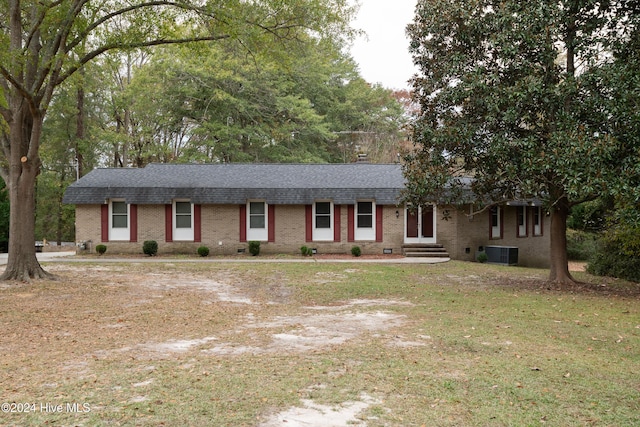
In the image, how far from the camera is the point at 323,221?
77.6 feet

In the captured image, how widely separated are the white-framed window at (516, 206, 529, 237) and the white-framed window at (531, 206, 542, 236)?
90cm

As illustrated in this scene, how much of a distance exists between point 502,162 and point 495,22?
3.45m

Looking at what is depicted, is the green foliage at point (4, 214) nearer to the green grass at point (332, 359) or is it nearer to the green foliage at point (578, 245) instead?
the green grass at point (332, 359)

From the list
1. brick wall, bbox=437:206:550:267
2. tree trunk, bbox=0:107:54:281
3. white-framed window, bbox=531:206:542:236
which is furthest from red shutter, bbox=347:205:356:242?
tree trunk, bbox=0:107:54:281

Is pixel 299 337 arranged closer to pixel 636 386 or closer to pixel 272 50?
pixel 636 386

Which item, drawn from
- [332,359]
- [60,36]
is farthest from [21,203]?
[332,359]

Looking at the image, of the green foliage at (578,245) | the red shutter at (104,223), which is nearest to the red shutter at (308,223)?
the red shutter at (104,223)

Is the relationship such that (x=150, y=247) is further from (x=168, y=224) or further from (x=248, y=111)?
(x=248, y=111)

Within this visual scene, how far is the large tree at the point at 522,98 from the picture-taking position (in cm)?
1123

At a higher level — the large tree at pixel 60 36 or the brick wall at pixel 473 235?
the large tree at pixel 60 36

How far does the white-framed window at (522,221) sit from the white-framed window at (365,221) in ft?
26.0

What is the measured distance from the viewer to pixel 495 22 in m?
12.3

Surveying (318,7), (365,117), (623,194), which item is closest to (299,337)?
(623,194)

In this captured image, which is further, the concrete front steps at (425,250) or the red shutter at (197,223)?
the red shutter at (197,223)
